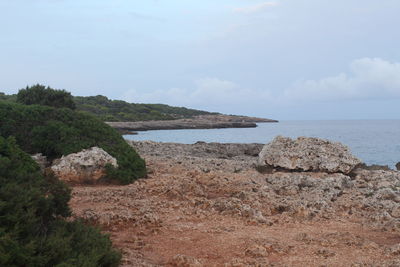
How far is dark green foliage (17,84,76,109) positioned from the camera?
20.2 metres

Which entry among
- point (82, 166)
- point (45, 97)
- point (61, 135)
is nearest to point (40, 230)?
point (82, 166)

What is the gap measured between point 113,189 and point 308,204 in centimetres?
515

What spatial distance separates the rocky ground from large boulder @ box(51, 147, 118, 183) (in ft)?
1.79

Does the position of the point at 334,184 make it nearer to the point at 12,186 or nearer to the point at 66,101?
the point at 12,186

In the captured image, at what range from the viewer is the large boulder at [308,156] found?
15.5 meters

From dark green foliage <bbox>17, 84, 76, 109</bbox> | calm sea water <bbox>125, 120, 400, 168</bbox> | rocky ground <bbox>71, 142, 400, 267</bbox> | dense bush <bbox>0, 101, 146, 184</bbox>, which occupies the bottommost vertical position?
rocky ground <bbox>71, 142, 400, 267</bbox>

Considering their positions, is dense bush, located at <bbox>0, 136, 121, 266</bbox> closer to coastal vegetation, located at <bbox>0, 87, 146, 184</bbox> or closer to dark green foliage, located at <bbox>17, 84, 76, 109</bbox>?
coastal vegetation, located at <bbox>0, 87, 146, 184</bbox>

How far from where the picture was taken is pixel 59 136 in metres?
12.9

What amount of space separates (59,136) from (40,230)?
8559mm

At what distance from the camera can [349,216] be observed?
945cm

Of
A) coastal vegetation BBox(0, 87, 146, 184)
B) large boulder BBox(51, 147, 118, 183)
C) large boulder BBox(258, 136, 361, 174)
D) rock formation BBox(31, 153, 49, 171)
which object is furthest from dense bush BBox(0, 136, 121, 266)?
large boulder BBox(258, 136, 361, 174)

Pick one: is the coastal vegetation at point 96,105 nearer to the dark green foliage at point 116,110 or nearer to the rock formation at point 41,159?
the dark green foliage at point 116,110

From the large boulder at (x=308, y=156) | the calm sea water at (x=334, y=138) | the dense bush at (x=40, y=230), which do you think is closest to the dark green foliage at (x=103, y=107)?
the calm sea water at (x=334, y=138)

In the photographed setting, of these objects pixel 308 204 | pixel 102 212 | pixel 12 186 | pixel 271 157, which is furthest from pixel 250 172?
pixel 12 186
